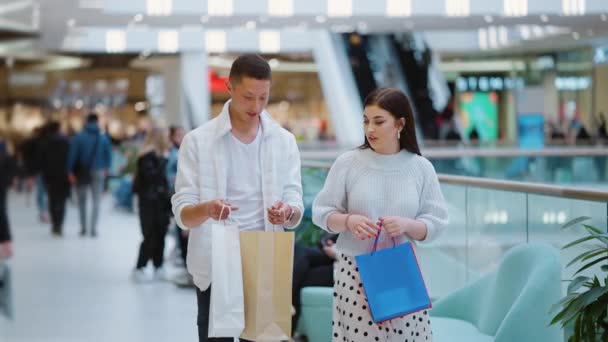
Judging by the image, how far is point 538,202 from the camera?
5.51 m

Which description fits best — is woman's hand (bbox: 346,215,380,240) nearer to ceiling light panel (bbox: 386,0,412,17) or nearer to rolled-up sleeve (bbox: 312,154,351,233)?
rolled-up sleeve (bbox: 312,154,351,233)

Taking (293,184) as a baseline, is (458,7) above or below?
above

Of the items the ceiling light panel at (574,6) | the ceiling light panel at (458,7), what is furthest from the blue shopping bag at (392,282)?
the ceiling light panel at (574,6)

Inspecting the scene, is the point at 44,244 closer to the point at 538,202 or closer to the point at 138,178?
the point at 138,178

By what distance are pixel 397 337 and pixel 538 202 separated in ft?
7.11

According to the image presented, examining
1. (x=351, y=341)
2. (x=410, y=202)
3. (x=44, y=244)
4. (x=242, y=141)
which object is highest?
(x=242, y=141)

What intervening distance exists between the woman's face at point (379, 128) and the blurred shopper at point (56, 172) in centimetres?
1265

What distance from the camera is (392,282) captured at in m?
3.54

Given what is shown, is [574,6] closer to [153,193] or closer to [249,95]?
[153,193]

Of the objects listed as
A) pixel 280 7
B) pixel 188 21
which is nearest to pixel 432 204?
pixel 280 7

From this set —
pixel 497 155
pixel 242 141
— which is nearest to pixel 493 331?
pixel 242 141

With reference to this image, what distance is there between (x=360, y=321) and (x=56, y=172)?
508 inches

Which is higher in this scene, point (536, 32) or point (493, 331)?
point (536, 32)

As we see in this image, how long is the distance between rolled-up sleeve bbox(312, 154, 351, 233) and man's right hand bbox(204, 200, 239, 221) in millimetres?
412
